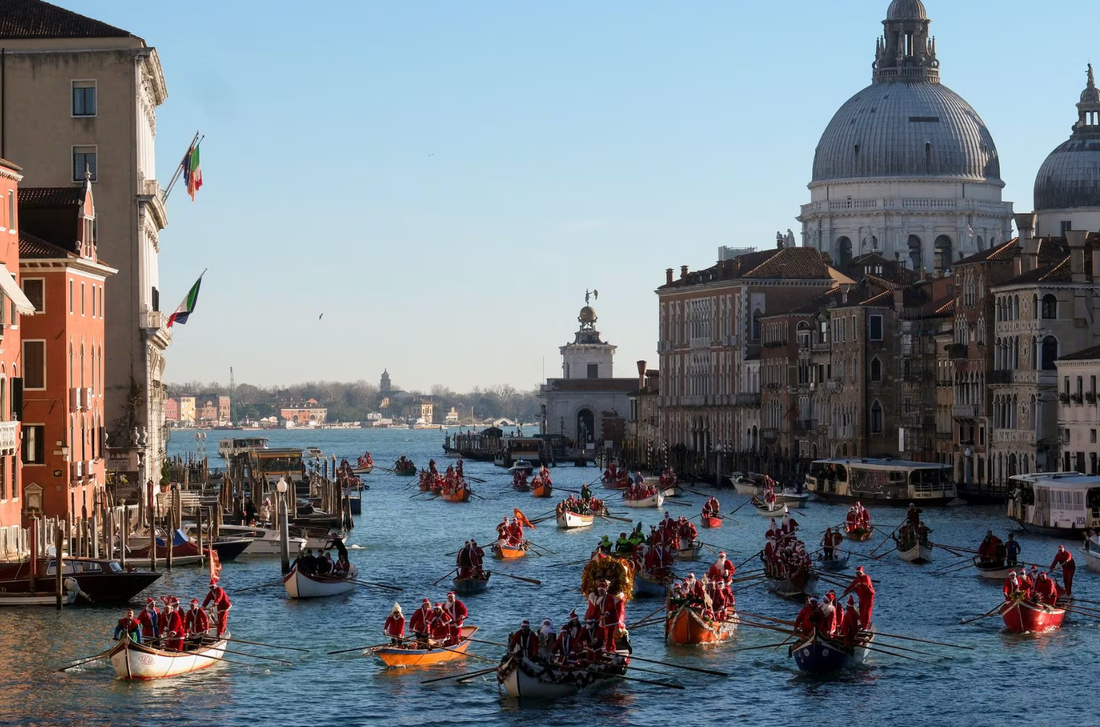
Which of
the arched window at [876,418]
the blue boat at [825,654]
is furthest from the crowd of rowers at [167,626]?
the arched window at [876,418]

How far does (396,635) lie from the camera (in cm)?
4338

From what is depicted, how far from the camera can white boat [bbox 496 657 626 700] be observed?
3953 centimetres

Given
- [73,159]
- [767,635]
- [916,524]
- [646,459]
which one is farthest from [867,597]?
[646,459]

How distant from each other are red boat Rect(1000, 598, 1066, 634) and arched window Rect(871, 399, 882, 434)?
60453 millimetres

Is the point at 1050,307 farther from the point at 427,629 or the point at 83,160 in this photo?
the point at 427,629

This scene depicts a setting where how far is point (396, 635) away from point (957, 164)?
113400 millimetres

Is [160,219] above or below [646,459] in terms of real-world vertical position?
above

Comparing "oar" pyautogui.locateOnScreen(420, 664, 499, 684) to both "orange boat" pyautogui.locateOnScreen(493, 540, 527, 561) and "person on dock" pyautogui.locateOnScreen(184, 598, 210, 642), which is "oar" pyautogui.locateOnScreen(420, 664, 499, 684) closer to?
"person on dock" pyautogui.locateOnScreen(184, 598, 210, 642)

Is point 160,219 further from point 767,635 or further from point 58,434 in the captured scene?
point 767,635

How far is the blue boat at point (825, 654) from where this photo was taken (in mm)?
42125

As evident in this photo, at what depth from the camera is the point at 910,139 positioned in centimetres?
15038

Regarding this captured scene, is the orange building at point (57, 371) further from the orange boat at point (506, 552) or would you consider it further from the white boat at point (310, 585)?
the orange boat at point (506, 552)

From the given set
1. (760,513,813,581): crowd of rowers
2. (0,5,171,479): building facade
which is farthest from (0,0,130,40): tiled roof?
(760,513,813,581): crowd of rowers

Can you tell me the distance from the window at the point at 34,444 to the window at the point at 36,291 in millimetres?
3035
